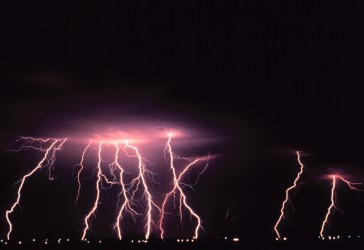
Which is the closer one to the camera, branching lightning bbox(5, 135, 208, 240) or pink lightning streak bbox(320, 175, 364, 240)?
branching lightning bbox(5, 135, 208, 240)

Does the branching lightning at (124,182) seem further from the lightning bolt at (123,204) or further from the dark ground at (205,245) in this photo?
the dark ground at (205,245)

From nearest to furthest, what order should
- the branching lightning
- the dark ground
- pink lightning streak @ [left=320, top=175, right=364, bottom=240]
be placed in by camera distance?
the dark ground < the branching lightning < pink lightning streak @ [left=320, top=175, right=364, bottom=240]

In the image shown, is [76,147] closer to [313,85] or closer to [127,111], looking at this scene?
[127,111]

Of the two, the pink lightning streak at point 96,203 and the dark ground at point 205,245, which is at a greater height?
the pink lightning streak at point 96,203

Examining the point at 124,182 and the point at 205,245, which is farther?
the point at 124,182

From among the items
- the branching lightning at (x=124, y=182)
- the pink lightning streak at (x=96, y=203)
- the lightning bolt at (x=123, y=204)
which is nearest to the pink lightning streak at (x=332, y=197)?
the branching lightning at (x=124, y=182)

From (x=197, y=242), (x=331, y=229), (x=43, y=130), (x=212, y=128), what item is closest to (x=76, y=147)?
(x=43, y=130)

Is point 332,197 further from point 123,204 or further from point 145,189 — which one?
point 123,204

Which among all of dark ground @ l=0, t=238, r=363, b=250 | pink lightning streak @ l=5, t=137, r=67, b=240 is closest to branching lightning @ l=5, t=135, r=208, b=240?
pink lightning streak @ l=5, t=137, r=67, b=240

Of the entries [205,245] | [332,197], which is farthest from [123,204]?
[332,197]

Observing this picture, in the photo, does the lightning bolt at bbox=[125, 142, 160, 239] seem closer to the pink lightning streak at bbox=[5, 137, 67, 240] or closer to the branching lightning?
the branching lightning

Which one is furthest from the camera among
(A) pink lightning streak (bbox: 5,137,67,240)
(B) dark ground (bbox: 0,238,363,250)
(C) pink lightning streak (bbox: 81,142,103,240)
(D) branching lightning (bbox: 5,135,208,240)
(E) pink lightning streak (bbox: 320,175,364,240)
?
(E) pink lightning streak (bbox: 320,175,364,240)
